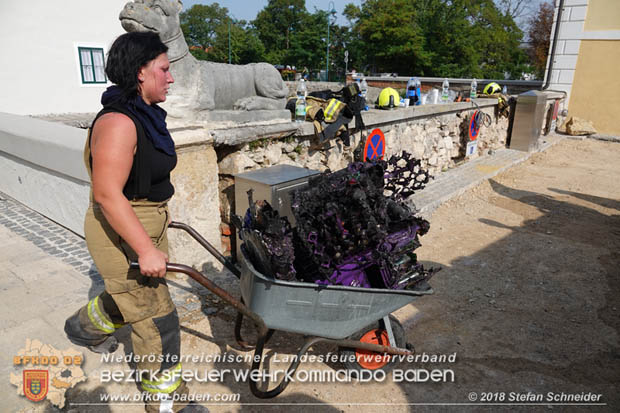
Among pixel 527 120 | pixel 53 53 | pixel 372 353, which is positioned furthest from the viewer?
pixel 53 53

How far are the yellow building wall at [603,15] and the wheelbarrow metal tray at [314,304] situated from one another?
14.7 m

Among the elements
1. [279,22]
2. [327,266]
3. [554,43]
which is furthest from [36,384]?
[279,22]

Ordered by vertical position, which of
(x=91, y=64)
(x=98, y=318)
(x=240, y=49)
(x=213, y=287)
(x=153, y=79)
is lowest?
(x=98, y=318)

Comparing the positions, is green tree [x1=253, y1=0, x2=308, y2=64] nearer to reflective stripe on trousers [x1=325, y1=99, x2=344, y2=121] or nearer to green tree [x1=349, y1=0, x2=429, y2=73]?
green tree [x1=349, y1=0, x2=429, y2=73]

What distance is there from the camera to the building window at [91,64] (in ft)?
41.7

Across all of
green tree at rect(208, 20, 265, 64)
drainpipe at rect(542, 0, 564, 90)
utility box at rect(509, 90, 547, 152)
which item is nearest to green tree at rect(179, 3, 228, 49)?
green tree at rect(208, 20, 265, 64)

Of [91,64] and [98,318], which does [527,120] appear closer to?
[98,318]

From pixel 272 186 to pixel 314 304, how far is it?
4.35 feet

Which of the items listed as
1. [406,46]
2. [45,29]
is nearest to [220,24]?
[406,46]

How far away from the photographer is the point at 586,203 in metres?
6.33

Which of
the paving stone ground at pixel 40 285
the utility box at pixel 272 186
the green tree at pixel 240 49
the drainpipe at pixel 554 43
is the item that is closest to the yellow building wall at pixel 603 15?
the drainpipe at pixel 554 43

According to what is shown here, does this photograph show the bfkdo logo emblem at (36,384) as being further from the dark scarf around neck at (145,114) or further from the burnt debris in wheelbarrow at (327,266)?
the dark scarf around neck at (145,114)

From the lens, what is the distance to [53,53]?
39.7 ft

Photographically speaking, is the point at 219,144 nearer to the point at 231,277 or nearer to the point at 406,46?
the point at 231,277
